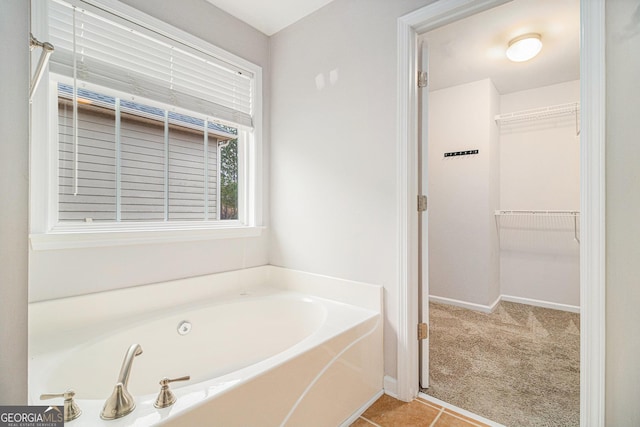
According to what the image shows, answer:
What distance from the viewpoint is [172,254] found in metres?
1.86

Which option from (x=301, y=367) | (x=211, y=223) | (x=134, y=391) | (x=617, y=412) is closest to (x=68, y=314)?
(x=134, y=391)

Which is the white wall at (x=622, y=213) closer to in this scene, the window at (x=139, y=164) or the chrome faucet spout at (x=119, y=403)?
the chrome faucet spout at (x=119, y=403)

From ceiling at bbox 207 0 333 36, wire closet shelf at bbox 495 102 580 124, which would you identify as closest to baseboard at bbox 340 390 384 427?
ceiling at bbox 207 0 333 36

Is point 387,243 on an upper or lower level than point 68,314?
upper

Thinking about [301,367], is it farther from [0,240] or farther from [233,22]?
[233,22]

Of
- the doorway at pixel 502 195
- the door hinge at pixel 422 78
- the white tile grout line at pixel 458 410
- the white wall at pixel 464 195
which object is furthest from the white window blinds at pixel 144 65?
the white wall at pixel 464 195

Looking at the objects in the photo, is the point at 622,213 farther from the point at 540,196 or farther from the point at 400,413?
the point at 540,196

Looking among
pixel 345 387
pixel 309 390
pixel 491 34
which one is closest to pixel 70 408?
pixel 309 390

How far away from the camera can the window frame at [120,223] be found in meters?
1.38

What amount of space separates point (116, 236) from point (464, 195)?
10.7 feet

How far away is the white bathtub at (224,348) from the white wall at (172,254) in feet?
0.22

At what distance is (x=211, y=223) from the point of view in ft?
7.09

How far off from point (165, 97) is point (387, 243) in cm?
166

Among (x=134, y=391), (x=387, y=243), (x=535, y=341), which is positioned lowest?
(x=535, y=341)
